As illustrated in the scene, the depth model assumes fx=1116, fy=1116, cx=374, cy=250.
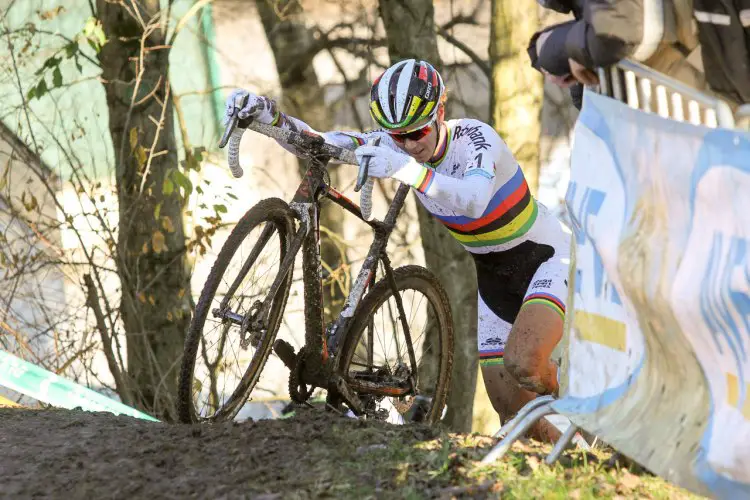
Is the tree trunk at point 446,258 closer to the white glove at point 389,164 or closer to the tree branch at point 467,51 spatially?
the tree branch at point 467,51

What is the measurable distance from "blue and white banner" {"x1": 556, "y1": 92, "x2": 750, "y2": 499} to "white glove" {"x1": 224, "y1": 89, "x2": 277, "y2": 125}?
195 cm

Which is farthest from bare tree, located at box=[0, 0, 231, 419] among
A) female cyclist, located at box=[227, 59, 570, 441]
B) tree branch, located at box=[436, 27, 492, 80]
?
tree branch, located at box=[436, 27, 492, 80]

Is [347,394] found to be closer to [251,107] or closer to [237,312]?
[237,312]

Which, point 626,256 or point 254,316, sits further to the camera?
point 254,316

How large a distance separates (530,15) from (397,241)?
4582mm

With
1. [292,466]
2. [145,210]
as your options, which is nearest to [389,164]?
[292,466]

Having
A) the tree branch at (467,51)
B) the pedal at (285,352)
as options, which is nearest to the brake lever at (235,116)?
the pedal at (285,352)

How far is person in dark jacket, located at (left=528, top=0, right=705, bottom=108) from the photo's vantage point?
11.8 feet

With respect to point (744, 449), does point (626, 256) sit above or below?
above

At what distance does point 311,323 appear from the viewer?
5.49 metres

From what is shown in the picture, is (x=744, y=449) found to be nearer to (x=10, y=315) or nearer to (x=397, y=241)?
(x=10, y=315)

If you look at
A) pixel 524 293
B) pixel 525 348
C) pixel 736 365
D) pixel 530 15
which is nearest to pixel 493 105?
pixel 530 15

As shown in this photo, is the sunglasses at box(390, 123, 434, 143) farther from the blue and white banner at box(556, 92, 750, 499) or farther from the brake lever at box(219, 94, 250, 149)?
the blue and white banner at box(556, 92, 750, 499)

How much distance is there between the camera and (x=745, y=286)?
10.2 feet
